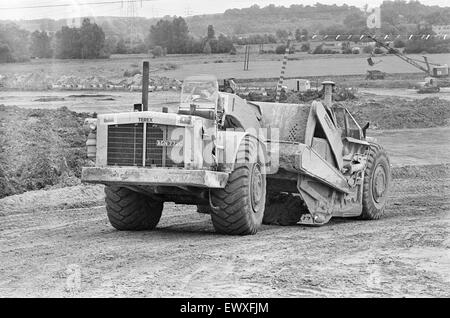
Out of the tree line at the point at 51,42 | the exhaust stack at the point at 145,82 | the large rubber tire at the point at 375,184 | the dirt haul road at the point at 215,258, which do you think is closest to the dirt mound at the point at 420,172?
the large rubber tire at the point at 375,184

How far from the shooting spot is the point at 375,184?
16609 mm

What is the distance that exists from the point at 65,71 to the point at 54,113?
19551 millimetres

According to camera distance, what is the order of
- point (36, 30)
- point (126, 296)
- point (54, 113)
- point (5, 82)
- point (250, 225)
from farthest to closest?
point (5, 82), point (36, 30), point (54, 113), point (250, 225), point (126, 296)

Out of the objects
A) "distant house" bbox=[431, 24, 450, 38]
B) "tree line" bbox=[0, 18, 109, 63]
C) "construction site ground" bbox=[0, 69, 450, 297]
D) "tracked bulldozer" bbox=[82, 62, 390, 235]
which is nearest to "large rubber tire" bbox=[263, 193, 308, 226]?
"tracked bulldozer" bbox=[82, 62, 390, 235]

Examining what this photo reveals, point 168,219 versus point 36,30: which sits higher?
point 36,30

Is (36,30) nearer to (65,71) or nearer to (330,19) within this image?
(65,71)

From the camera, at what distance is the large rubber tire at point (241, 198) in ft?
41.8

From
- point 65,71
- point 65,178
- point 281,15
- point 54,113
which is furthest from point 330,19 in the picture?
point 65,178

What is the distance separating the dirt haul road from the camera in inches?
379

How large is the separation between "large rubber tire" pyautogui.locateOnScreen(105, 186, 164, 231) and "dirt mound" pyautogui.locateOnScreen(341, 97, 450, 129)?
1881cm

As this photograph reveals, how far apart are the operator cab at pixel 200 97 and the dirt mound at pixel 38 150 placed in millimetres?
5361

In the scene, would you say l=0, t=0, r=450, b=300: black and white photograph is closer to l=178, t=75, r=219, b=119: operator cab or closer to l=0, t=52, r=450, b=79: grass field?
l=178, t=75, r=219, b=119: operator cab

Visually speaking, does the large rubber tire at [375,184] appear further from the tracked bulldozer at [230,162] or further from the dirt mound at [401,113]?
the dirt mound at [401,113]

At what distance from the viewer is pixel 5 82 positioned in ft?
138
